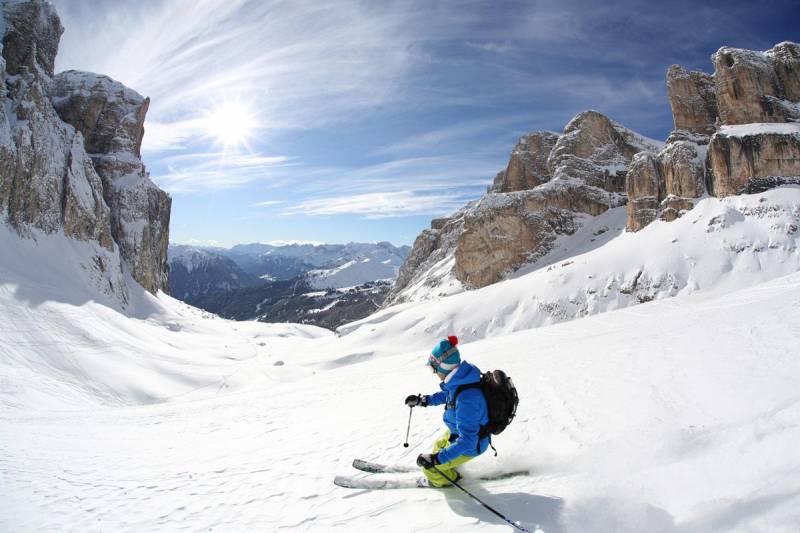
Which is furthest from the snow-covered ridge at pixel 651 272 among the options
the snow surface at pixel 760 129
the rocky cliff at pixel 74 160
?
the rocky cliff at pixel 74 160

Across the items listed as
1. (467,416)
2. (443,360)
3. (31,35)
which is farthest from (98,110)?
(467,416)

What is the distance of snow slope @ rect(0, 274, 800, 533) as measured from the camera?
14.5ft

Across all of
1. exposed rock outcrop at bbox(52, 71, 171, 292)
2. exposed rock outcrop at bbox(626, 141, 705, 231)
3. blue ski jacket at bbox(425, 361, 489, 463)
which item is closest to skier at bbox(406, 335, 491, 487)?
blue ski jacket at bbox(425, 361, 489, 463)

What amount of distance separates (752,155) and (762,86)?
16.8 m

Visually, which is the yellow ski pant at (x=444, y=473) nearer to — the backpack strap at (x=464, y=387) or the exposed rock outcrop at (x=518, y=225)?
the backpack strap at (x=464, y=387)

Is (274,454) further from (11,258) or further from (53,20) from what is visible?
(53,20)

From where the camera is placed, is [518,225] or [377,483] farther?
[518,225]

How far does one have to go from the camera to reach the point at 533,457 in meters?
6.53

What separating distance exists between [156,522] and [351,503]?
10.6 ft

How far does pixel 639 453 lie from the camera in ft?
18.5

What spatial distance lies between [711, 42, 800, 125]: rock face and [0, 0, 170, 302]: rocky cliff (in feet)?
352

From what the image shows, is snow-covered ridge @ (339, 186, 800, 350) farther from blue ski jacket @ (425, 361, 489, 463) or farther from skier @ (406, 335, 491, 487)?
blue ski jacket @ (425, 361, 489, 463)

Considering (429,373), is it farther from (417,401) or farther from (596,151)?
(596,151)

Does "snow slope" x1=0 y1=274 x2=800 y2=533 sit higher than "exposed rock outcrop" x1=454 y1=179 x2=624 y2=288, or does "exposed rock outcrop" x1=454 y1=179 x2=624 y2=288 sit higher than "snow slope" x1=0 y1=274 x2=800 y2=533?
"exposed rock outcrop" x1=454 y1=179 x2=624 y2=288
